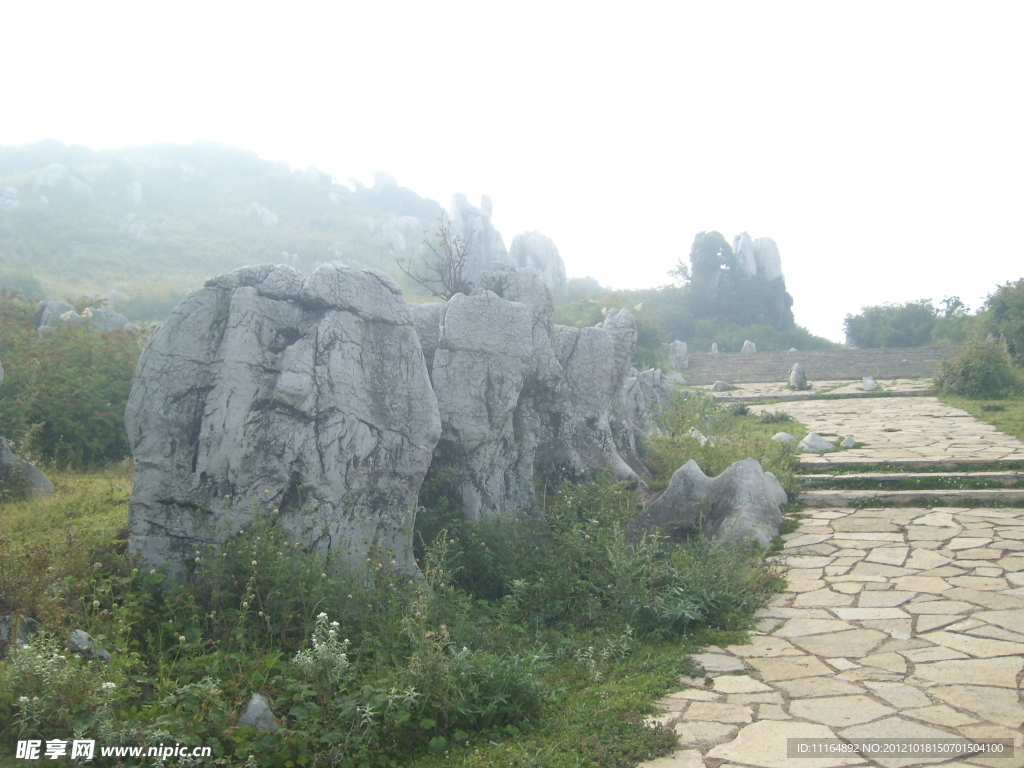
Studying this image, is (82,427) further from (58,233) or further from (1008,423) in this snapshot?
(58,233)

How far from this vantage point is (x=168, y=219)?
48688 mm

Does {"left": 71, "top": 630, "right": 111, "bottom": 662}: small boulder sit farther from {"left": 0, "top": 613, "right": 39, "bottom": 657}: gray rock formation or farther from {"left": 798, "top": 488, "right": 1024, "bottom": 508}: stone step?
{"left": 798, "top": 488, "right": 1024, "bottom": 508}: stone step

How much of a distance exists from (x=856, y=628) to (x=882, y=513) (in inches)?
130

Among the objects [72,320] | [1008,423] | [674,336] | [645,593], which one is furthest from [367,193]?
[645,593]

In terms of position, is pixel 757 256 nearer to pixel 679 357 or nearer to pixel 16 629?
pixel 679 357

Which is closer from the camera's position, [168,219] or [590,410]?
[590,410]

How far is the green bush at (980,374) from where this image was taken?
15.5m

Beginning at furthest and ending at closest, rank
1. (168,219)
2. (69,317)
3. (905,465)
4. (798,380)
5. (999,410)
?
(168,219)
(798,380)
(999,410)
(69,317)
(905,465)

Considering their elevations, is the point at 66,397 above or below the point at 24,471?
above

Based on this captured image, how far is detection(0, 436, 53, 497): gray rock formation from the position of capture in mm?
6289

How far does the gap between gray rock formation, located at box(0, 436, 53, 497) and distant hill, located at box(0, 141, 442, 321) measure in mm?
22051

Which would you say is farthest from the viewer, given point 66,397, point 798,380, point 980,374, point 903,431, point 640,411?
point 798,380

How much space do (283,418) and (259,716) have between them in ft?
6.89

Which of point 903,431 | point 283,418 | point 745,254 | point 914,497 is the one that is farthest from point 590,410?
point 745,254
